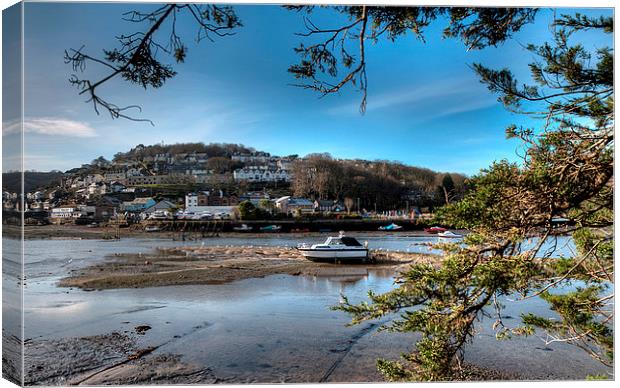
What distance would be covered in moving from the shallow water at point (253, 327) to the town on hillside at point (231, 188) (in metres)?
0.23

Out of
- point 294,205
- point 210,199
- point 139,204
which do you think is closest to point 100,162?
point 139,204

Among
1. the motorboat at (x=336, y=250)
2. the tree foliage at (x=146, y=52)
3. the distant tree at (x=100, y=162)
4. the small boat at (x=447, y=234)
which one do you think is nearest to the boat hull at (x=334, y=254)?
the motorboat at (x=336, y=250)

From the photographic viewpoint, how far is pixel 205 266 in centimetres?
509

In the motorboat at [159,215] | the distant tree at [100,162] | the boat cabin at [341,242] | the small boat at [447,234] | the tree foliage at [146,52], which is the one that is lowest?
the boat cabin at [341,242]

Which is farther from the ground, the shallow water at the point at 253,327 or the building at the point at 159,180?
the building at the point at 159,180

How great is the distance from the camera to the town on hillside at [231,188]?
326 centimetres

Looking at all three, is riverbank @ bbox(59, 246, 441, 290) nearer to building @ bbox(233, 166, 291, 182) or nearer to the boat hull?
the boat hull

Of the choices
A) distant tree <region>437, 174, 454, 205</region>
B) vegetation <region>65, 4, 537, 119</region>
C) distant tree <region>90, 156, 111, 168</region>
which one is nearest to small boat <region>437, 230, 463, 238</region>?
distant tree <region>437, 174, 454, 205</region>

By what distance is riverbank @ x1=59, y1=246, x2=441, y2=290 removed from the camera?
3.47 meters

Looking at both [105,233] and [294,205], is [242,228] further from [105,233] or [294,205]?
[105,233]

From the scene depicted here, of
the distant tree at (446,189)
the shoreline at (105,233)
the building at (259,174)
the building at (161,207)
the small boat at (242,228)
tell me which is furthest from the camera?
the small boat at (242,228)

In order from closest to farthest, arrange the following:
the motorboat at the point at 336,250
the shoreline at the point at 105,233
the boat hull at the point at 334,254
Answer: the shoreline at the point at 105,233
the motorboat at the point at 336,250
the boat hull at the point at 334,254

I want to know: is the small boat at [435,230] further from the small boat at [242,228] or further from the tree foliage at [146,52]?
the tree foliage at [146,52]

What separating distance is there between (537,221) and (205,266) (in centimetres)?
356
